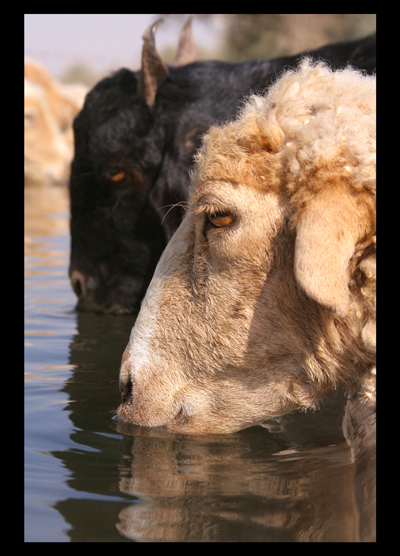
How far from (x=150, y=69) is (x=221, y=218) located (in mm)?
3878

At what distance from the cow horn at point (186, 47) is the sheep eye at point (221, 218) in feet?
18.5

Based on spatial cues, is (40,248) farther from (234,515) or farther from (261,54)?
(261,54)

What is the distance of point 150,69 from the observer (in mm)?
7027

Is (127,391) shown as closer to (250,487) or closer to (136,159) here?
(250,487)

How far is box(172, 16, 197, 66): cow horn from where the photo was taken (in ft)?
29.1

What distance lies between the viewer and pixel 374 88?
11.5 feet

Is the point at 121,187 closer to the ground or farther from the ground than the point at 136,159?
closer to the ground

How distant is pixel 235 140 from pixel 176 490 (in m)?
1.58

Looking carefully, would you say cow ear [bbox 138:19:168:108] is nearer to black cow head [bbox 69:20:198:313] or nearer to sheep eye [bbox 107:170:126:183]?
black cow head [bbox 69:20:198:313]

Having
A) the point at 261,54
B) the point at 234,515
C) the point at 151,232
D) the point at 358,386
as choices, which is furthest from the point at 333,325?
the point at 261,54

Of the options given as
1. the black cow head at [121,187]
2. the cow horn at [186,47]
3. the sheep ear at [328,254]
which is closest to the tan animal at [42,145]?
the cow horn at [186,47]

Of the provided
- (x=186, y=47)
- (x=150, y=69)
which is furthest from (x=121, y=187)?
(x=186, y=47)

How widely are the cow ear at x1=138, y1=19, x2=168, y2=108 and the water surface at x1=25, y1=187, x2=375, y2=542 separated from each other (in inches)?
115

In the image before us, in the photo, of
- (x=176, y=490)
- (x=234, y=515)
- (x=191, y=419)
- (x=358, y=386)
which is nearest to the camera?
(x=234, y=515)
